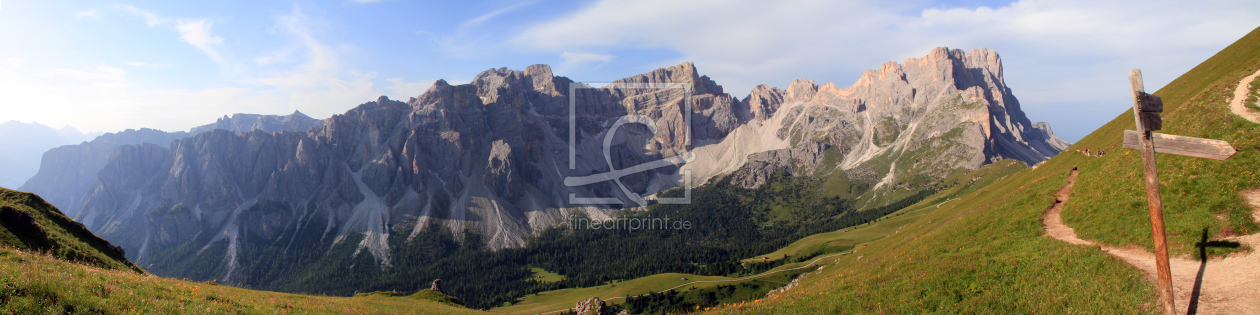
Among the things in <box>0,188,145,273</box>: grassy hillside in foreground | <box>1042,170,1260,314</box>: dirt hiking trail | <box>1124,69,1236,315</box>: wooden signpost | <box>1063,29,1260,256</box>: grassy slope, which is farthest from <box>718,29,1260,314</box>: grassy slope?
<box>0,188,145,273</box>: grassy hillside in foreground

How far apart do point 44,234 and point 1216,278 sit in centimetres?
6502

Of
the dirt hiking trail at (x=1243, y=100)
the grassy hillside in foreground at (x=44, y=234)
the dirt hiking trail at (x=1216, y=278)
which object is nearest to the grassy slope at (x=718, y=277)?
the grassy hillside in foreground at (x=44, y=234)

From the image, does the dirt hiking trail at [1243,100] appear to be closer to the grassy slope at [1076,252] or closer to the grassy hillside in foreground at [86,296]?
the grassy slope at [1076,252]

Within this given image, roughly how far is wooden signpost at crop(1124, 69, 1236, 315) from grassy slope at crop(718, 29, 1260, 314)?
62.1 inches

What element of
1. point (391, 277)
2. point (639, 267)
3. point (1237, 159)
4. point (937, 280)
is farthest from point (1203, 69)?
point (391, 277)

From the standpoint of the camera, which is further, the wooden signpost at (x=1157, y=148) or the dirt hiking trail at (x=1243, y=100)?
the dirt hiking trail at (x=1243, y=100)

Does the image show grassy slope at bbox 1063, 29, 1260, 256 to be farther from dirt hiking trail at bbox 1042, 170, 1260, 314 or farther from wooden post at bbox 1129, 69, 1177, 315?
wooden post at bbox 1129, 69, 1177, 315

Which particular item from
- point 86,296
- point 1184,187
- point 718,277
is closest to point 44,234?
point 86,296

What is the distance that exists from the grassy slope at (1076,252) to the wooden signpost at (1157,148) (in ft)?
5.17

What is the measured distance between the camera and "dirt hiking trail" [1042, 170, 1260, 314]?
532 inches

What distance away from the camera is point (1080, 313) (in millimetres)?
14906

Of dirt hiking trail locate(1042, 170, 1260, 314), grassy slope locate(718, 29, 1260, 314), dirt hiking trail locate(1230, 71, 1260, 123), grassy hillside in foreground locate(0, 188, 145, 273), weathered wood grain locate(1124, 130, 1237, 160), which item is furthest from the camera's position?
grassy hillside in foreground locate(0, 188, 145, 273)

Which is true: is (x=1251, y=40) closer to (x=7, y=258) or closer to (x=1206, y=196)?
(x=1206, y=196)

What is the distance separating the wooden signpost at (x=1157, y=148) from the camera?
Result: 1297 cm
